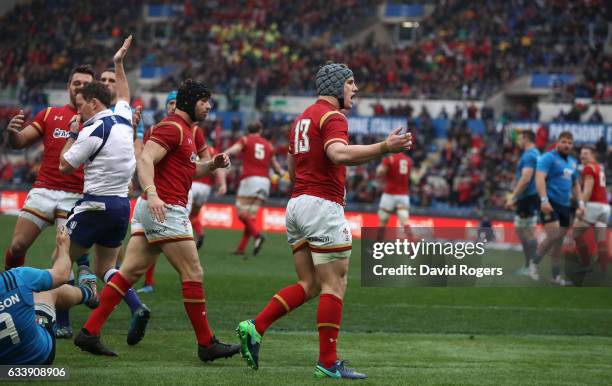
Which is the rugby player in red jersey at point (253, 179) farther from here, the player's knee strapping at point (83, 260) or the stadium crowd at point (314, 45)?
the stadium crowd at point (314, 45)

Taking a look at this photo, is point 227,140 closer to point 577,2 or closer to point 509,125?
point 509,125

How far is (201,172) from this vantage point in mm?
9195

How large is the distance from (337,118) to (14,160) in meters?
35.5

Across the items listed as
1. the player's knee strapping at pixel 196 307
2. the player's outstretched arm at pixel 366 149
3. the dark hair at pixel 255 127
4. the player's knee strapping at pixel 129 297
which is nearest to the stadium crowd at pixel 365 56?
the dark hair at pixel 255 127

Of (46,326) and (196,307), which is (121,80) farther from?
(46,326)

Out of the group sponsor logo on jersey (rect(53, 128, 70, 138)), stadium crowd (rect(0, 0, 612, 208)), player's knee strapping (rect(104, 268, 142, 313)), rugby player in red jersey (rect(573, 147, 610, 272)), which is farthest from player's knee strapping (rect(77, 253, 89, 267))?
stadium crowd (rect(0, 0, 612, 208))

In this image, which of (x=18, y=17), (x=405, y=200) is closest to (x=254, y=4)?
(x=18, y=17)

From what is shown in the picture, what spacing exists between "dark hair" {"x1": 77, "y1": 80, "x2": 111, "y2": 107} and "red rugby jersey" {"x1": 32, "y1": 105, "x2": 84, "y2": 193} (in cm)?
136

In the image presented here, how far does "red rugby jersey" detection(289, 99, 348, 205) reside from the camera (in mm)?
7828

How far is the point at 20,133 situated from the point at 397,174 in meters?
11.4

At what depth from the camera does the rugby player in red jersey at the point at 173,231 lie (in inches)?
329

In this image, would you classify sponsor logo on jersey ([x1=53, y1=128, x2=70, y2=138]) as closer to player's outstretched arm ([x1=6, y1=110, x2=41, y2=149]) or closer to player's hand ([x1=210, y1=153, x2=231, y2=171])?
player's outstretched arm ([x1=6, y1=110, x2=41, y2=149])

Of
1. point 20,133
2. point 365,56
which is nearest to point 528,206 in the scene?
point 20,133

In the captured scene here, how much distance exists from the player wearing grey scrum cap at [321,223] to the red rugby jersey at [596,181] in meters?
10.2
